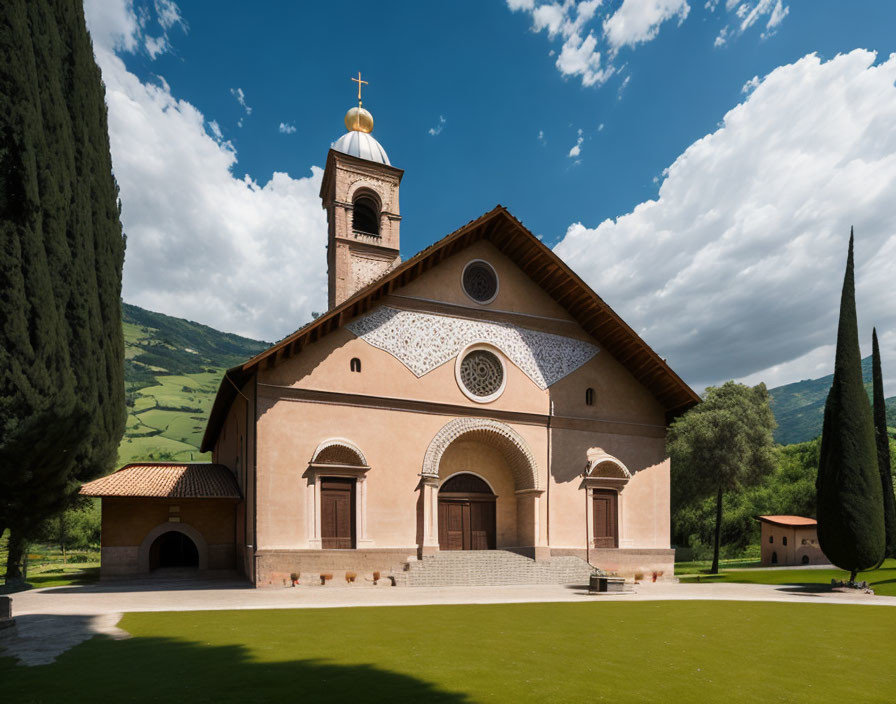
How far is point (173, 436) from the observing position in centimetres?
11519

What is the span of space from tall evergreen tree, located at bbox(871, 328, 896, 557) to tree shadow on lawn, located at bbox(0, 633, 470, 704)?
28003mm

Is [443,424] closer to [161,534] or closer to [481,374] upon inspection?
[481,374]

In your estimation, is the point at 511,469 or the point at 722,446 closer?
the point at 511,469

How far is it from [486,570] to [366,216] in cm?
1947

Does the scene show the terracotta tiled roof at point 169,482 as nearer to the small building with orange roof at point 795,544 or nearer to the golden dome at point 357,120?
the golden dome at point 357,120

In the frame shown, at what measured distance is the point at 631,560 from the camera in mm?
24656

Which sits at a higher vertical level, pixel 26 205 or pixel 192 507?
pixel 26 205

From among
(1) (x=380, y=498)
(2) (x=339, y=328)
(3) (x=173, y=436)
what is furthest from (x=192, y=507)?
(3) (x=173, y=436)

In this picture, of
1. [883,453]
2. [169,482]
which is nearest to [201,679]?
[169,482]

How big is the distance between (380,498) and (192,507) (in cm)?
723

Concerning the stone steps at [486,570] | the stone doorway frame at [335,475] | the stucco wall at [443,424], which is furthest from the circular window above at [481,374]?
the stone steps at [486,570]

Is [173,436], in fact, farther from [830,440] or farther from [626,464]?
[830,440]

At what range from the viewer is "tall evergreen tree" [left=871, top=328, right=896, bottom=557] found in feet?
93.7

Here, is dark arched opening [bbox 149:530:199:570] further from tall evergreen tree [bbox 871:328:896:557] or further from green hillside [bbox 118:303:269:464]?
green hillside [bbox 118:303:269:464]
